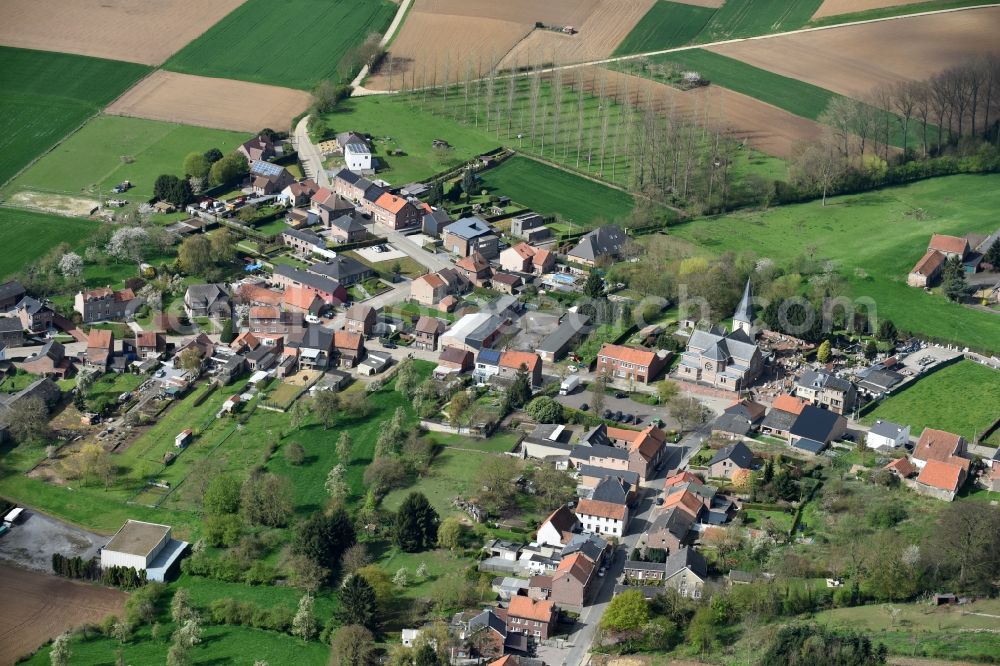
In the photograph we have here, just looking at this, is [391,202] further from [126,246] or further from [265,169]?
[126,246]

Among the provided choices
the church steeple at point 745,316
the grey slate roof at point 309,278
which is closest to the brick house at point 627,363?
the church steeple at point 745,316

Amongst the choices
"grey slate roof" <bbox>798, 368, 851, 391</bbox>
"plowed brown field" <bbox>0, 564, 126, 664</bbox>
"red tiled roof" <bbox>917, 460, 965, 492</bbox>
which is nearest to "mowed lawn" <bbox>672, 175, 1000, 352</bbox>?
"grey slate roof" <bbox>798, 368, 851, 391</bbox>

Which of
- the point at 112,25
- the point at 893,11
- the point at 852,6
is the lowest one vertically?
the point at 112,25

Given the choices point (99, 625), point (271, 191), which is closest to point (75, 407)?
point (99, 625)

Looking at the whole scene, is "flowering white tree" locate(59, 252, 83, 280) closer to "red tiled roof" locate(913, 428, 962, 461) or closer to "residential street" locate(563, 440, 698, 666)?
"residential street" locate(563, 440, 698, 666)

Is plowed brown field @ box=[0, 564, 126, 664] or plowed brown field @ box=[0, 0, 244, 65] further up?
plowed brown field @ box=[0, 0, 244, 65]

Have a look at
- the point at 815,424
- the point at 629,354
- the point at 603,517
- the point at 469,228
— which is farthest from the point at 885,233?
the point at 603,517
